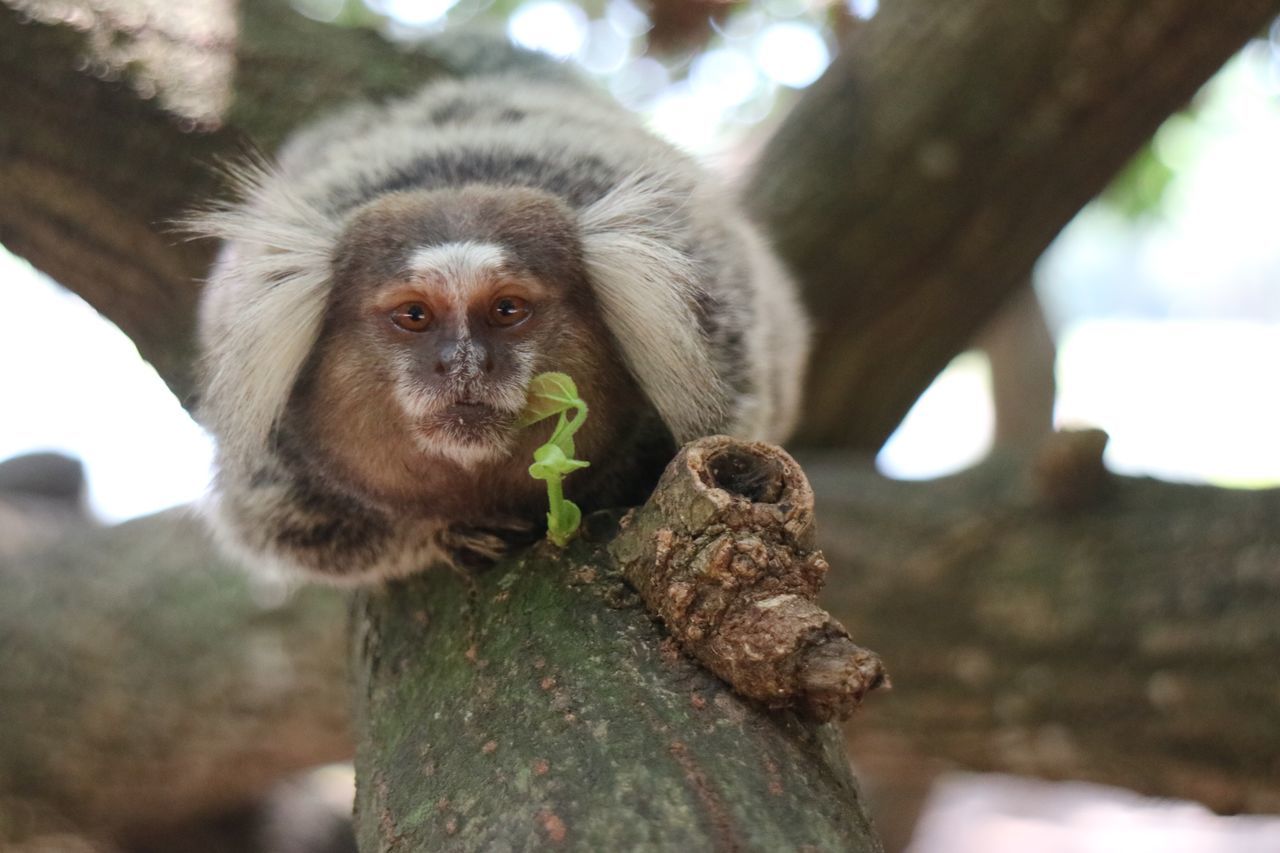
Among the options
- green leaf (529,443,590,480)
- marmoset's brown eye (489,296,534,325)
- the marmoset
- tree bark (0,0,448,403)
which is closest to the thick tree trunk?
green leaf (529,443,590,480)

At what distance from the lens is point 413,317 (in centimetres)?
241

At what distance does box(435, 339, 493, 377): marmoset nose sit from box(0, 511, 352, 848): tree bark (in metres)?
2.27

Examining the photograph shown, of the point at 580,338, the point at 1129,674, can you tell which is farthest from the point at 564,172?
the point at 1129,674

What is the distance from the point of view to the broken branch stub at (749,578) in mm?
1727

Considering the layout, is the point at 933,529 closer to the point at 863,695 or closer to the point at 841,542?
the point at 841,542

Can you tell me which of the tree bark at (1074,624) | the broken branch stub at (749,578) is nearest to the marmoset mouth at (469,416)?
the broken branch stub at (749,578)

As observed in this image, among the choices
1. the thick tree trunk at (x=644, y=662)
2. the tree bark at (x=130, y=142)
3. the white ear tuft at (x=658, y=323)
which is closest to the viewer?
the thick tree trunk at (x=644, y=662)

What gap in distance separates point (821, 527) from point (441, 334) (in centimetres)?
206

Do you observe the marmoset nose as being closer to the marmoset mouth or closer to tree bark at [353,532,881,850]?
the marmoset mouth

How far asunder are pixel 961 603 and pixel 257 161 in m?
2.63

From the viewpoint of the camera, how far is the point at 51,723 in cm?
439

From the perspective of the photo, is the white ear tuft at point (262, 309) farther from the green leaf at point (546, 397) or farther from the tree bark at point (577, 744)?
the tree bark at point (577, 744)

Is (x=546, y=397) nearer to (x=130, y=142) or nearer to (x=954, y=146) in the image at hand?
(x=130, y=142)

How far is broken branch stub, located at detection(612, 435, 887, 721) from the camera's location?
173 cm
